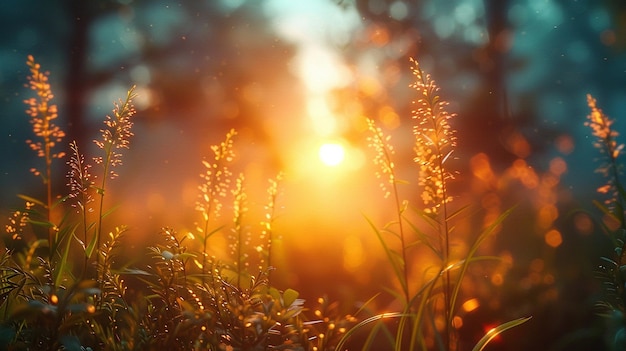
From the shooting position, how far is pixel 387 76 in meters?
8.02

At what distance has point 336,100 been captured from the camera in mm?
8219

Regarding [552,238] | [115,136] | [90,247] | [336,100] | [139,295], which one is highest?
[336,100]

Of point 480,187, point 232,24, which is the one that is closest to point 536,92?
point 480,187

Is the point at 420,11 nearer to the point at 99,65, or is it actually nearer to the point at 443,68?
the point at 443,68

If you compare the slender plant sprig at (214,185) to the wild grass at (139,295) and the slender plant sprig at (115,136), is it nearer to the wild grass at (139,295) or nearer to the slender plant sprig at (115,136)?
the wild grass at (139,295)

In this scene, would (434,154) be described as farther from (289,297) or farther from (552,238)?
(552,238)

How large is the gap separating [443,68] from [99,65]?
19.8ft

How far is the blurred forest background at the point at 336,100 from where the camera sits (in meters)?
4.82

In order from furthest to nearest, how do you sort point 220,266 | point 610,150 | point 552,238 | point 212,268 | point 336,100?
point 336,100 → point 552,238 → point 220,266 → point 212,268 → point 610,150

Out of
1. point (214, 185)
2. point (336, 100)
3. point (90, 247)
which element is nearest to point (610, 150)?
point (214, 185)

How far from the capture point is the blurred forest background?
4.82m

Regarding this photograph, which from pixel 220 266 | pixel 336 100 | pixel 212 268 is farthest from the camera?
pixel 336 100

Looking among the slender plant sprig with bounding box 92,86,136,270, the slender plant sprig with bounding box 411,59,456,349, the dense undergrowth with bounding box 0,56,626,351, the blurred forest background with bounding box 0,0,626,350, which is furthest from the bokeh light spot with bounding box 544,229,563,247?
the slender plant sprig with bounding box 92,86,136,270

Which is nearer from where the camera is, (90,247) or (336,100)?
(90,247)
